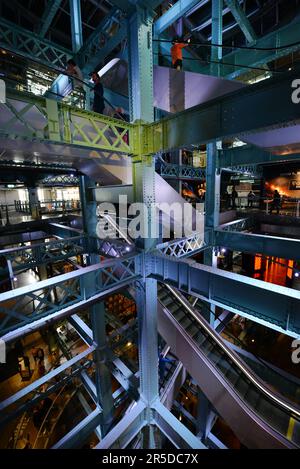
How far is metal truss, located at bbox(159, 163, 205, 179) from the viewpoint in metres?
12.6

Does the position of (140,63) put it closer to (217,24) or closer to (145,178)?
(145,178)

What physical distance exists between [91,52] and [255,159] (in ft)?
25.7

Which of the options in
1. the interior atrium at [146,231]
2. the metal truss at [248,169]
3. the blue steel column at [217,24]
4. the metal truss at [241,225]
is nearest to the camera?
the interior atrium at [146,231]

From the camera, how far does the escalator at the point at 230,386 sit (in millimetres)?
5320

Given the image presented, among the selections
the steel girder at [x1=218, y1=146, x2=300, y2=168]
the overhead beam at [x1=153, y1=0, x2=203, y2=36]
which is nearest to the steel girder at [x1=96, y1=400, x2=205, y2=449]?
the steel girder at [x1=218, y1=146, x2=300, y2=168]

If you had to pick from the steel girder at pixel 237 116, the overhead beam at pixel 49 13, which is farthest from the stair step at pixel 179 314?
the overhead beam at pixel 49 13

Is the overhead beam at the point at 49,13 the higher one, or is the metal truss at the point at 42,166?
the overhead beam at the point at 49,13

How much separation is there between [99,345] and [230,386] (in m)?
4.95
